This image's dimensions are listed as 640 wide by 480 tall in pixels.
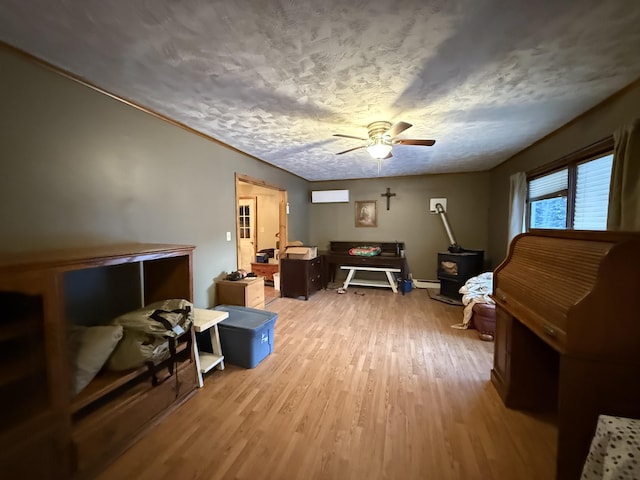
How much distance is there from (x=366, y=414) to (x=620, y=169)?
2.56 m

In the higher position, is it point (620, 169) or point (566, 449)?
point (620, 169)

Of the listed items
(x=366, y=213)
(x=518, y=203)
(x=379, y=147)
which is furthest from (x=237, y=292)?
(x=518, y=203)

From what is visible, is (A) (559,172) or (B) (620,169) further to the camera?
(A) (559,172)

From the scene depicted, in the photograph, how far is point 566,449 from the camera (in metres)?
1.19

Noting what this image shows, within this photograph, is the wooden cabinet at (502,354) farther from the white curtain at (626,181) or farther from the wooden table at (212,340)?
the wooden table at (212,340)

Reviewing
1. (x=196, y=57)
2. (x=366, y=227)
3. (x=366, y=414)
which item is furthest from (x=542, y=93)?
(x=366, y=227)

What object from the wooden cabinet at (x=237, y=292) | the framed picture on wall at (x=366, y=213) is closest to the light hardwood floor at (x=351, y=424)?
the wooden cabinet at (x=237, y=292)

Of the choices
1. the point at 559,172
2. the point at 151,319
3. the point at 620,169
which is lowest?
the point at 151,319

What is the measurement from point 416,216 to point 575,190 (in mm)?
2753

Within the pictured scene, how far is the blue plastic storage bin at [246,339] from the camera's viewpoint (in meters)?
2.29

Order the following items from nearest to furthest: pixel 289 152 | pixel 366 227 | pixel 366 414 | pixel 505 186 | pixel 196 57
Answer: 1. pixel 196 57
2. pixel 366 414
3. pixel 289 152
4. pixel 505 186
5. pixel 366 227

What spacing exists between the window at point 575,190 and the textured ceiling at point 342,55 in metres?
0.45

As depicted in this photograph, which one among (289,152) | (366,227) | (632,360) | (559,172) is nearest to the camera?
(632,360)

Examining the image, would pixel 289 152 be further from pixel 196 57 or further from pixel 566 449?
pixel 566 449
